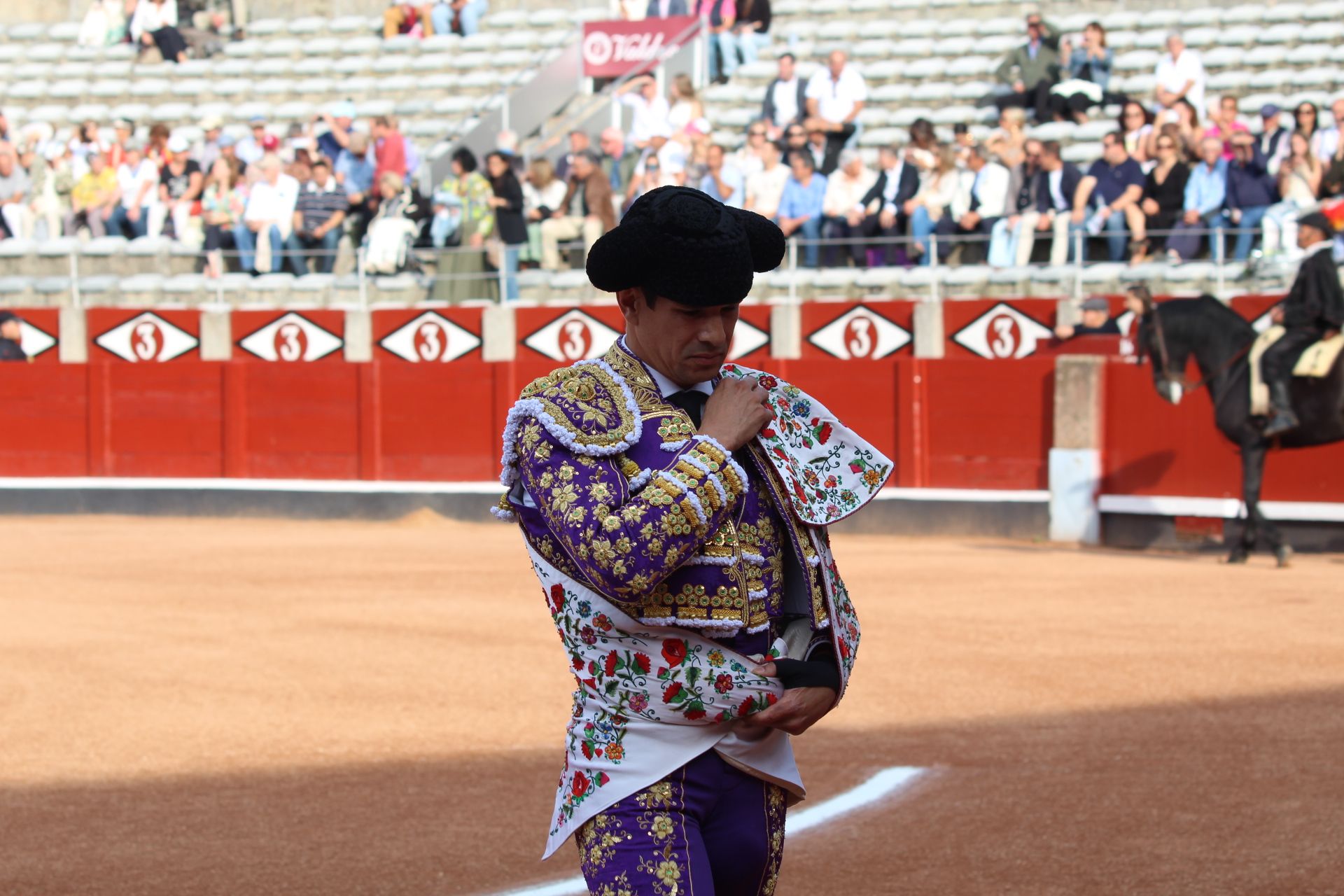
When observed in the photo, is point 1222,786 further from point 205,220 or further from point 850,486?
point 205,220

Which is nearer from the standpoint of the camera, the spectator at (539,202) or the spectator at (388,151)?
the spectator at (539,202)

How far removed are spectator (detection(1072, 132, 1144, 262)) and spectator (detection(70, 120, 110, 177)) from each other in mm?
9948

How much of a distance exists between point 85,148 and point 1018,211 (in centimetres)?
971

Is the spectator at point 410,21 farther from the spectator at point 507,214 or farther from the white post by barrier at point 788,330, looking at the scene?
the white post by barrier at point 788,330

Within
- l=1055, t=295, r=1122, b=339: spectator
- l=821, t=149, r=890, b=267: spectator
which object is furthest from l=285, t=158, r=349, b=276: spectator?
l=1055, t=295, r=1122, b=339: spectator

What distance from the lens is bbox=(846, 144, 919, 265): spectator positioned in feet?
47.7

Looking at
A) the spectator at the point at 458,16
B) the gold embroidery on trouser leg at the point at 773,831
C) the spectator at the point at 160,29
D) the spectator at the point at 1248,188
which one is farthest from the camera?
the spectator at the point at 160,29

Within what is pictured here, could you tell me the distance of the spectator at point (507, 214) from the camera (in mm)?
15234

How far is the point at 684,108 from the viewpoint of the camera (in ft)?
54.9

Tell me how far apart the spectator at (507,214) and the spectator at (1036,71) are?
4.28m

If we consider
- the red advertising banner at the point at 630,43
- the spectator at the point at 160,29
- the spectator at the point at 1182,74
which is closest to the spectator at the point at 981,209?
the spectator at the point at 1182,74

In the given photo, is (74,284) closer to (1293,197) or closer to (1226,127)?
(1226,127)

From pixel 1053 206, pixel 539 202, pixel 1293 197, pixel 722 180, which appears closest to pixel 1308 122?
pixel 1293 197

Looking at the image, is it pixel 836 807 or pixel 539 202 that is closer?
pixel 836 807
